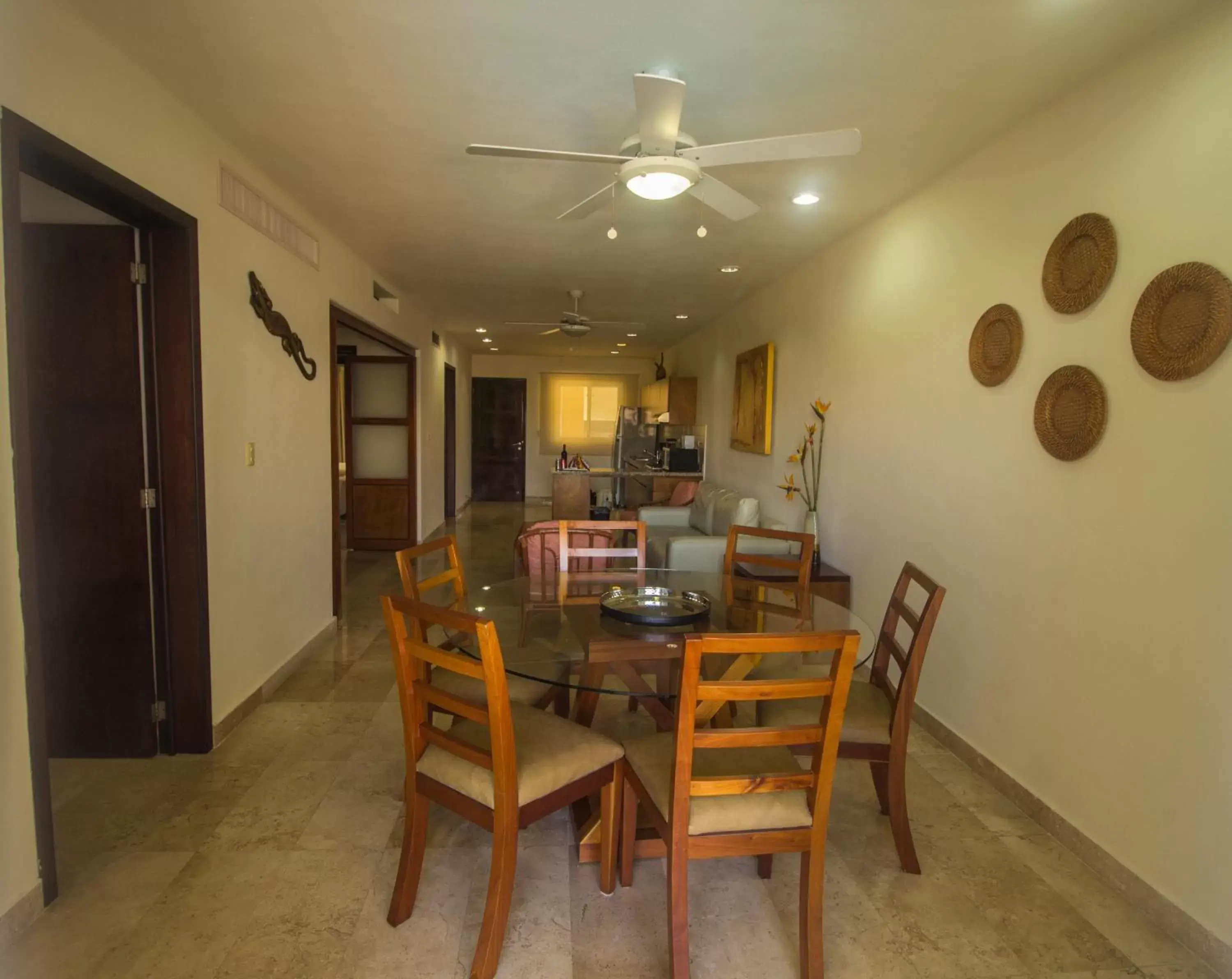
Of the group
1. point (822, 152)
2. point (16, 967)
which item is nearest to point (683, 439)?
point (822, 152)

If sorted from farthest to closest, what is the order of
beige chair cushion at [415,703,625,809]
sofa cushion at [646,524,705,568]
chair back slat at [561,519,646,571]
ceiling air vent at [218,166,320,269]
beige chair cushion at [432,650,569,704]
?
sofa cushion at [646,524,705,568] → chair back slat at [561,519,646,571] → ceiling air vent at [218,166,320,269] → beige chair cushion at [432,650,569,704] → beige chair cushion at [415,703,625,809]

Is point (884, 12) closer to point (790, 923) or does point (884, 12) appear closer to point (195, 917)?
point (790, 923)

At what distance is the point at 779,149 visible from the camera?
1.99 metres

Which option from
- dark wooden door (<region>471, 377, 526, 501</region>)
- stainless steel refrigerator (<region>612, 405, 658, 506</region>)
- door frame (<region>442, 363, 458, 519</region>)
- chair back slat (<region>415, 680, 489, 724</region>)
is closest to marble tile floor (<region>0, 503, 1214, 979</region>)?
chair back slat (<region>415, 680, 489, 724</region>)

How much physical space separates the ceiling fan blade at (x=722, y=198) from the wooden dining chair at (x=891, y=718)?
4.76ft

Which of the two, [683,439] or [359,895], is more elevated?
[683,439]

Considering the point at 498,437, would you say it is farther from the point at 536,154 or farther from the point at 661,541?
the point at 536,154

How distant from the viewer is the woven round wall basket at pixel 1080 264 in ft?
6.70

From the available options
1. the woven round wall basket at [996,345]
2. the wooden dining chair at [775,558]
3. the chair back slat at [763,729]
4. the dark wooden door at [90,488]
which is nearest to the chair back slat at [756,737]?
the chair back slat at [763,729]

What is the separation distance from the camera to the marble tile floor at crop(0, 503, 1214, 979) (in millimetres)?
1655

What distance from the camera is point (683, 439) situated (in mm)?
7434

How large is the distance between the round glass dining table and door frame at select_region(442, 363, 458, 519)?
5.76m

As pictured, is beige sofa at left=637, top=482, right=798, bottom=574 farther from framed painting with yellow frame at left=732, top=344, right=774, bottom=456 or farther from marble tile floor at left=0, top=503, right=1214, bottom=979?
marble tile floor at left=0, top=503, right=1214, bottom=979

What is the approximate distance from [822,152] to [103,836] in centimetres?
312
